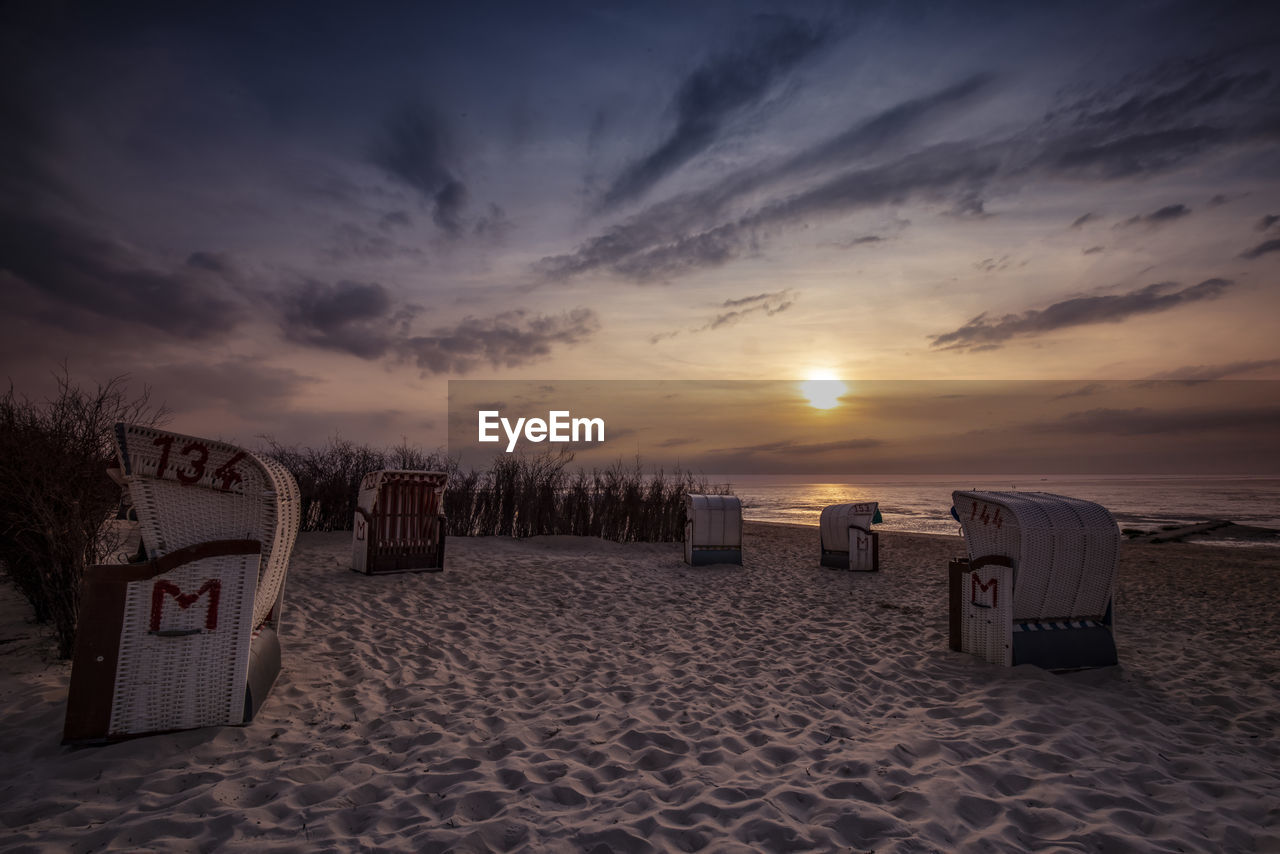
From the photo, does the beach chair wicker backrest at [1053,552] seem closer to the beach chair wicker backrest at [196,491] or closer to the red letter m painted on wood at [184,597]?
the beach chair wicker backrest at [196,491]

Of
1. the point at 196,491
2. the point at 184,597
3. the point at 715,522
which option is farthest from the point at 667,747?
the point at 715,522

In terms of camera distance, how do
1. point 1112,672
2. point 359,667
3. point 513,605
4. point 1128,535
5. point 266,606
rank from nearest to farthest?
point 266,606 → point 359,667 → point 1112,672 → point 513,605 → point 1128,535

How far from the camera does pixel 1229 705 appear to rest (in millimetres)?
4605

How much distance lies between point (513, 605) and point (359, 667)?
2.74 m

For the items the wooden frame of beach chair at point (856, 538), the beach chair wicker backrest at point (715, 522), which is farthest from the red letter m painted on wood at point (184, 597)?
the wooden frame of beach chair at point (856, 538)

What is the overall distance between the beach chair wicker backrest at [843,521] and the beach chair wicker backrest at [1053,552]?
217 inches

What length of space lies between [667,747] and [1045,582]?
364 cm

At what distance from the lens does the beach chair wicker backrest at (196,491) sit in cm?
337

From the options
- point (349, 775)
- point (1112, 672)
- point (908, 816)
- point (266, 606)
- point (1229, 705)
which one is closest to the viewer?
point (908, 816)

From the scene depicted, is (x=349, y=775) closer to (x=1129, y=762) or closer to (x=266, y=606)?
(x=266, y=606)

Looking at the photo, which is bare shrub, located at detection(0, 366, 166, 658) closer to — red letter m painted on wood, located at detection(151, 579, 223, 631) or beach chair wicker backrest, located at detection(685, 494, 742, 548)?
red letter m painted on wood, located at detection(151, 579, 223, 631)

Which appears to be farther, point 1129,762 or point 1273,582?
point 1273,582

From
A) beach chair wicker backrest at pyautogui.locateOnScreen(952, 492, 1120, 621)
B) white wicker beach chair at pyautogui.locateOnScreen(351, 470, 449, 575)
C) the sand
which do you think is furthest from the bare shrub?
beach chair wicker backrest at pyautogui.locateOnScreen(952, 492, 1120, 621)

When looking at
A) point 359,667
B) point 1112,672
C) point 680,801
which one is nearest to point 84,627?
point 359,667
